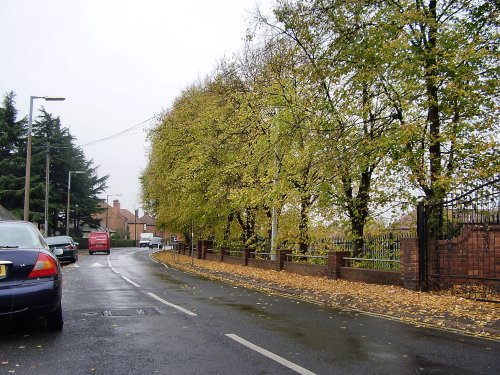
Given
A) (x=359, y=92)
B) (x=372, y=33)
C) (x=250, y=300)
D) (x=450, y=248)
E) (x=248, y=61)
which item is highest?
(x=248, y=61)

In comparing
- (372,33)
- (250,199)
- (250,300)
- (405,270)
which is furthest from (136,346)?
(250,199)

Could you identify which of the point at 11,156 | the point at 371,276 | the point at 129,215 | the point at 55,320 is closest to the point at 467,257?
the point at 371,276

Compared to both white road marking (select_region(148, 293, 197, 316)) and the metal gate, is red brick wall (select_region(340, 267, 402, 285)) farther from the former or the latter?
white road marking (select_region(148, 293, 197, 316))

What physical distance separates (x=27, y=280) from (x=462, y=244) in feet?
34.1

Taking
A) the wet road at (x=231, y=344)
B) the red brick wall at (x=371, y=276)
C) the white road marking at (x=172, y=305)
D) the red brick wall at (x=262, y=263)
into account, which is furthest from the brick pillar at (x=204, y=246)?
the wet road at (x=231, y=344)

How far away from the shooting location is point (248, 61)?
28.9 m

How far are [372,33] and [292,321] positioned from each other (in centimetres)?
900

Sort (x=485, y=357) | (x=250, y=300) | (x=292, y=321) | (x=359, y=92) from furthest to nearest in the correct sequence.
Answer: (x=359, y=92)
(x=250, y=300)
(x=292, y=321)
(x=485, y=357)

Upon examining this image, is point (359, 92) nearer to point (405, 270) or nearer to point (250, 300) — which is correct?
point (405, 270)

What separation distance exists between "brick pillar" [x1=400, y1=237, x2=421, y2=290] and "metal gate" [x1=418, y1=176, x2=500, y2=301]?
0.42 ft

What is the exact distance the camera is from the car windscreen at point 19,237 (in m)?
7.32

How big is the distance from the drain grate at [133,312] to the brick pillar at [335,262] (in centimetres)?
877

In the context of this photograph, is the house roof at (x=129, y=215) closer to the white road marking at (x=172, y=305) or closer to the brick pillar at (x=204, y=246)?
the brick pillar at (x=204, y=246)

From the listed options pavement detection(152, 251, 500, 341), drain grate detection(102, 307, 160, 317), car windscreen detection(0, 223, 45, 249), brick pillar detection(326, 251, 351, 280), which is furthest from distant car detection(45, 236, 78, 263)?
car windscreen detection(0, 223, 45, 249)
